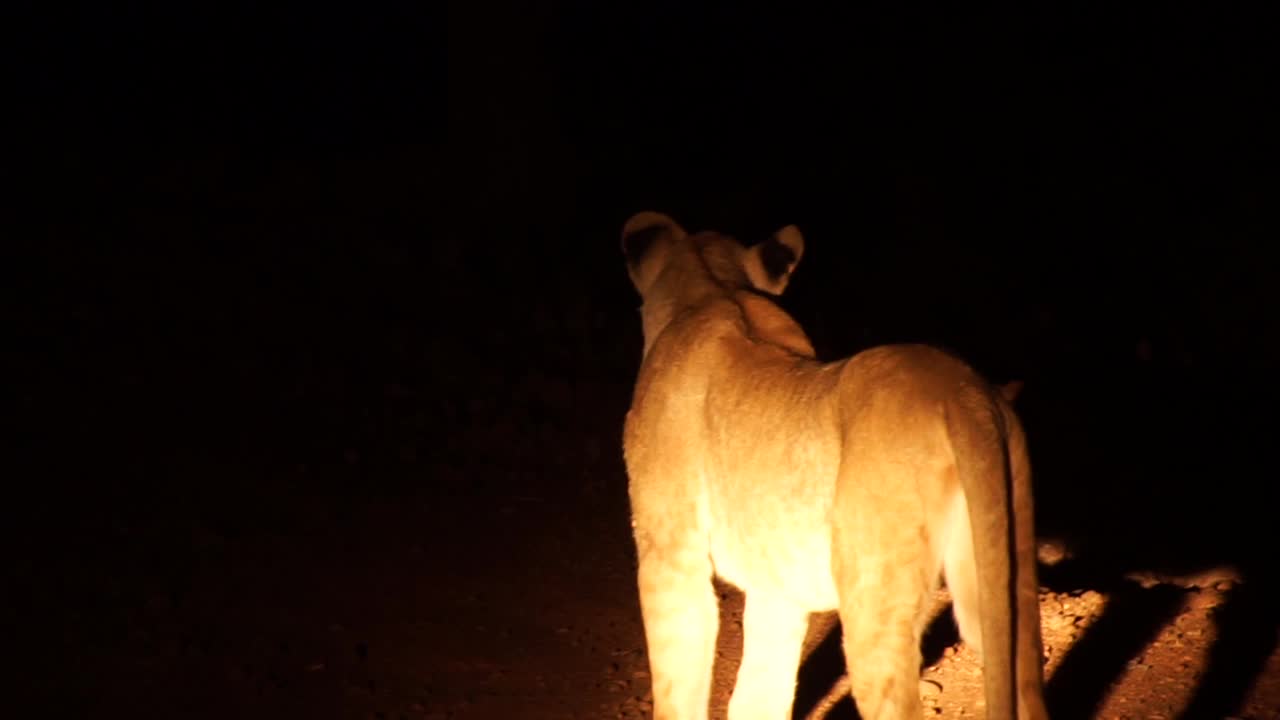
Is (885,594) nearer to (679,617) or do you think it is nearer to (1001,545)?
(1001,545)

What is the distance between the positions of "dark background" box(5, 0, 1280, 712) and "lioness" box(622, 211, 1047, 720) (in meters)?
3.18

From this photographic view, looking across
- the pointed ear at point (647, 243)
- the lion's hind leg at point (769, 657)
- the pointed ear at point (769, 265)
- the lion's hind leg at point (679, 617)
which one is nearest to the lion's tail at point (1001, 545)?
the lion's hind leg at point (679, 617)

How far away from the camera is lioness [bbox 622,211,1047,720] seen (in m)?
3.80

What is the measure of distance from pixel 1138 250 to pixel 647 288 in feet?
30.6

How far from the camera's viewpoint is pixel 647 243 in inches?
233

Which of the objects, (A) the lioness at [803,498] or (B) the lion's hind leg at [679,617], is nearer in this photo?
(A) the lioness at [803,498]

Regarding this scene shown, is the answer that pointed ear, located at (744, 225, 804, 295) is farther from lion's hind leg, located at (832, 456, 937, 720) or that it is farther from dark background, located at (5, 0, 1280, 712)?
dark background, located at (5, 0, 1280, 712)

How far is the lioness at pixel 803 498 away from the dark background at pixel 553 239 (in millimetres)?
3177

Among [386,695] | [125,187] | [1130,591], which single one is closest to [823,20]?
[125,187]

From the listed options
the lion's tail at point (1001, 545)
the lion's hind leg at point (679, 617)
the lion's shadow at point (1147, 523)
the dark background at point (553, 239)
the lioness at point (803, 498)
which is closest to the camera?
the lion's tail at point (1001, 545)

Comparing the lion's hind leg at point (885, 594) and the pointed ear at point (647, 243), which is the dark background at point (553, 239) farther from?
the lion's hind leg at point (885, 594)

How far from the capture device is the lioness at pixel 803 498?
3.80 meters

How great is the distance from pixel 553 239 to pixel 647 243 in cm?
745

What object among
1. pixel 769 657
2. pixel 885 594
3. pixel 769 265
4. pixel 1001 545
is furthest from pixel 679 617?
pixel 769 265
